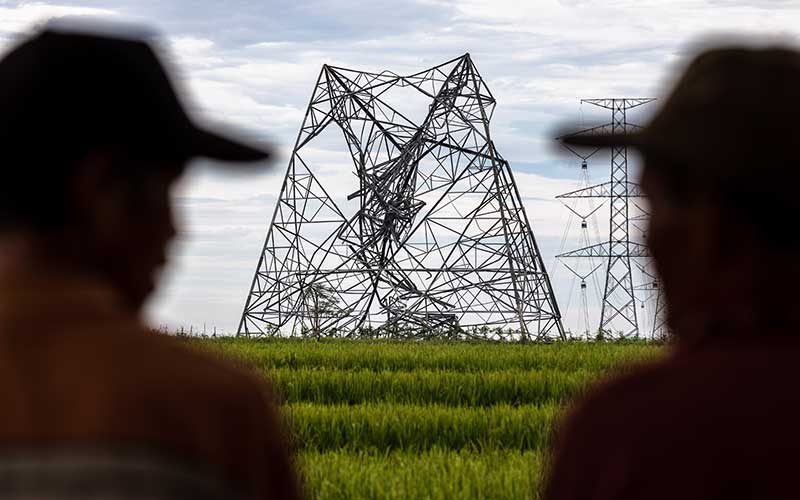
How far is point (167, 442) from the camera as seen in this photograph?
6.03ft

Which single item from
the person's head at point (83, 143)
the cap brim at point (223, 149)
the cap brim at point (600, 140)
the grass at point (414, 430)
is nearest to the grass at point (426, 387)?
the grass at point (414, 430)

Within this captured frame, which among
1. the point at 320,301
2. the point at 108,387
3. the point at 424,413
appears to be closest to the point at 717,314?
the point at 108,387

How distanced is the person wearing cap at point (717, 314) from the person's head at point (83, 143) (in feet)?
2.76

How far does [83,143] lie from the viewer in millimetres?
1938

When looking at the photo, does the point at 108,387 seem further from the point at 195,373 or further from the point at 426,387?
the point at 426,387

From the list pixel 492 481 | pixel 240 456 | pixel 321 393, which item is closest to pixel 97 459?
pixel 240 456

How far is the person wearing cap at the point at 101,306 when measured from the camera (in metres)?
1.81

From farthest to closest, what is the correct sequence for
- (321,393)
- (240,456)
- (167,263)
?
(321,393) → (167,263) → (240,456)

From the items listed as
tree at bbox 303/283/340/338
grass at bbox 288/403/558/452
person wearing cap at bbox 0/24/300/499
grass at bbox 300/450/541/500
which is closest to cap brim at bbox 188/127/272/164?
person wearing cap at bbox 0/24/300/499

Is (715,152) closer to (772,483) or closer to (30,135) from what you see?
(772,483)

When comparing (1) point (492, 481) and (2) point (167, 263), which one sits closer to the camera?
(2) point (167, 263)

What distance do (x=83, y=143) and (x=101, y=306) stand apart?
0.27 meters

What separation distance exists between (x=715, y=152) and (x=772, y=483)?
0.54m

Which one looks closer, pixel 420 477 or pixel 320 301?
pixel 420 477
